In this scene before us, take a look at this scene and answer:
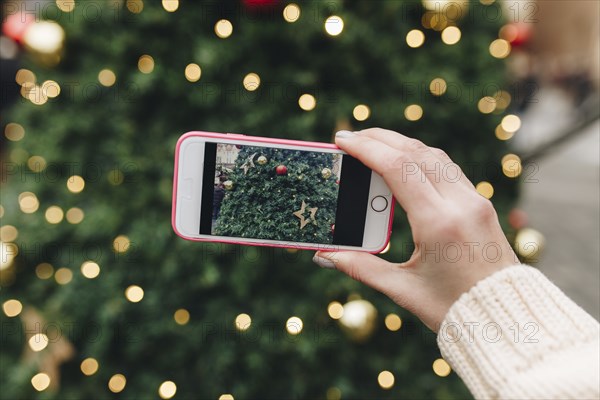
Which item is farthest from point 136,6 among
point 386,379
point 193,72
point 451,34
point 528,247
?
point 528,247

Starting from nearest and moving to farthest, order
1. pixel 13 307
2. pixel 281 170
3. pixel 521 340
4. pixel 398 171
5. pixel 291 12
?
pixel 521 340 → pixel 398 171 → pixel 281 170 → pixel 291 12 → pixel 13 307

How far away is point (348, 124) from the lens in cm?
112

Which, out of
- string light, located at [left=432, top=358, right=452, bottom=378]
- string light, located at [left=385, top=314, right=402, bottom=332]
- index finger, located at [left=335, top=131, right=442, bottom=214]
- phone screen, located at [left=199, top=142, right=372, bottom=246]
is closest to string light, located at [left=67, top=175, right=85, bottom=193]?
phone screen, located at [left=199, top=142, right=372, bottom=246]

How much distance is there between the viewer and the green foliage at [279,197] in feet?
2.50

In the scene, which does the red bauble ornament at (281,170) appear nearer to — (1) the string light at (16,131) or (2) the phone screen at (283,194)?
(2) the phone screen at (283,194)

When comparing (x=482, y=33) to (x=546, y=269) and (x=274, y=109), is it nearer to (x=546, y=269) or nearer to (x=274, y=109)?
(x=274, y=109)

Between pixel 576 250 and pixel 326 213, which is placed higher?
pixel 326 213

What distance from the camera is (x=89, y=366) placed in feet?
4.13

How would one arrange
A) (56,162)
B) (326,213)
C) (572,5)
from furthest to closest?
(572,5), (56,162), (326,213)

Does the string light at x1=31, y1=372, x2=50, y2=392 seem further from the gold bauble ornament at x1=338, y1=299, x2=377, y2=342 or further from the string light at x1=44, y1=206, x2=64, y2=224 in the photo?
the gold bauble ornament at x1=338, y1=299, x2=377, y2=342

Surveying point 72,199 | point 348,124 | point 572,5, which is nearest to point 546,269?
point 348,124

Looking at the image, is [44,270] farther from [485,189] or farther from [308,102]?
[485,189]

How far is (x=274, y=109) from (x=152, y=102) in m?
0.34

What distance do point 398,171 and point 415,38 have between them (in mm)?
658
